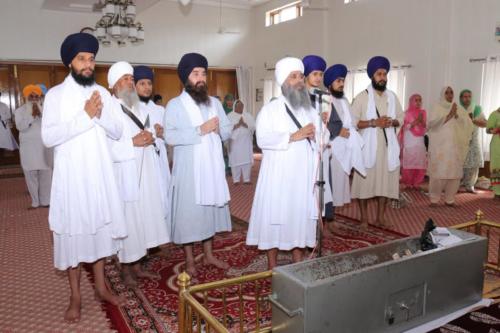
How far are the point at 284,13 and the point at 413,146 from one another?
6.90 m

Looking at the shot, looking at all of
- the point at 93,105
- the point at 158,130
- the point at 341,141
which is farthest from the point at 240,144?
the point at 93,105

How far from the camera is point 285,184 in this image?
10.8 ft

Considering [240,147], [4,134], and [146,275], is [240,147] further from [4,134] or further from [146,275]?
[146,275]

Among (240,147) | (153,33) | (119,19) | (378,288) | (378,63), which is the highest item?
(153,33)

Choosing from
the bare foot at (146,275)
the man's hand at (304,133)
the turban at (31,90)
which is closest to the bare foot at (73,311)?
the bare foot at (146,275)

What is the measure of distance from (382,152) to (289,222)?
6.85 ft

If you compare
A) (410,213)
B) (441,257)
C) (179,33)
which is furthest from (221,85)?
(441,257)

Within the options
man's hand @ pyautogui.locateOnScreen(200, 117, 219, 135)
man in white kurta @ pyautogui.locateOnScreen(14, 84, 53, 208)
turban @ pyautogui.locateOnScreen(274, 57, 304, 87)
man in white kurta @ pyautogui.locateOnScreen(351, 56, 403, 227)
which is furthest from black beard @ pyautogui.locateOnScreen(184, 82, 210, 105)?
man in white kurta @ pyautogui.locateOnScreen(14, 84, 53, 208)

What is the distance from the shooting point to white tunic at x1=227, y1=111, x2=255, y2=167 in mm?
8359

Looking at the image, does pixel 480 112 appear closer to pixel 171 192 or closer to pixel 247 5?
pixel 171 192

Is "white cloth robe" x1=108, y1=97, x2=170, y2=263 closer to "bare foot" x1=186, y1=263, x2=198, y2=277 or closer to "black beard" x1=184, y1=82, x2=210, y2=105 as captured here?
"bare foot" x1=186, y1=263, x2=198, y2=277

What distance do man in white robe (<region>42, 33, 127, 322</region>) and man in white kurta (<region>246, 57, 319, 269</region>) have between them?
3.45 feet

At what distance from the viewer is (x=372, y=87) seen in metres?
4.96

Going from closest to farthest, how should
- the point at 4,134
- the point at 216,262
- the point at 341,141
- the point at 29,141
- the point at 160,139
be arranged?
the point at 216,262, the point at 160,139, the point at 341,141, the point at 29,141, the point at 4,134
